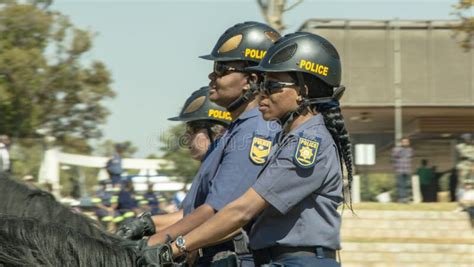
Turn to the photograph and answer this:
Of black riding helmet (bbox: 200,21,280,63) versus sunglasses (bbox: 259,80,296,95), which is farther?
black riding helmet (bbox: 200,21,280,63)

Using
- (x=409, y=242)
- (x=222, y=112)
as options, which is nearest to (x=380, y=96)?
(x=409, y=242)

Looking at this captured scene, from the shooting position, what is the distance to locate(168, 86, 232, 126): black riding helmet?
21.8ft

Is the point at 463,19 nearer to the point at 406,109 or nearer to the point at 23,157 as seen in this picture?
the point at 406,109

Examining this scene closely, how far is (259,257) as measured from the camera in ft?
14.6

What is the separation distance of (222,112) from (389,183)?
25.7m

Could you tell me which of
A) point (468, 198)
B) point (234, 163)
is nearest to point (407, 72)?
point (468, 198)

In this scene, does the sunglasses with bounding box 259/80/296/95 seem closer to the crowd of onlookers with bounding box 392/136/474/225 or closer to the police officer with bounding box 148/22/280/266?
the police officer with bounding box 148/22/280/266

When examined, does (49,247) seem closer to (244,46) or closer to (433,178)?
(244,46)

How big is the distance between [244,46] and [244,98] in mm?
294

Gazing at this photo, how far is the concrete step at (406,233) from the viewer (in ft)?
54.2

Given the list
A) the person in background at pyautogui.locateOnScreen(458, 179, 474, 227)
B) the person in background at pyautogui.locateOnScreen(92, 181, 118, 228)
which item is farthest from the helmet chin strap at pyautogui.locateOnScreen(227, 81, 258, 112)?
the person in background at pyautogui.locateOnScreen(458, 179, 474, 227)

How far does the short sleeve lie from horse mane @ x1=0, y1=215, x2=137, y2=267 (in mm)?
808

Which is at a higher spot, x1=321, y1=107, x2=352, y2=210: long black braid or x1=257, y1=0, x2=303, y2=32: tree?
x1=257, y1=0, x2=303, y2=32: tree

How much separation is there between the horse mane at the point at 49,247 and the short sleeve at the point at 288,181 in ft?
2.65
